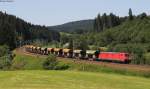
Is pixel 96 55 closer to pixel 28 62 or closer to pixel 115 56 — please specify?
pixel 115 56

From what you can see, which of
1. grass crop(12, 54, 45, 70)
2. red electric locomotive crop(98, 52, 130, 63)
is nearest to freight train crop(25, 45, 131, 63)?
red electric locomotive crop(98, 52, 130, 63)

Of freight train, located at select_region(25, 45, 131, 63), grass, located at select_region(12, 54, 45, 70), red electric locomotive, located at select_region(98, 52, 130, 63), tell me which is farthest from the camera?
grass, located at select_region(12, 54, 45, 70)

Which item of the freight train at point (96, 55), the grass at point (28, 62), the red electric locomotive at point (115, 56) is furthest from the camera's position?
the grass at point (28, 62)

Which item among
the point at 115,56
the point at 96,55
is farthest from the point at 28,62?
the point at 115,56

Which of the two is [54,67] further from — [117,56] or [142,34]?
[142,34]

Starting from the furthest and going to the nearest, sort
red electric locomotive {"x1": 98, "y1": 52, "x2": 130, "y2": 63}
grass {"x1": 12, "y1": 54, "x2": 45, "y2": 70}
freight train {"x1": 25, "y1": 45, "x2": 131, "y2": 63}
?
grass {"x1": 12, "y1": 54, "x2": 45, "y2": 70} < freight train {"x1": 25, "y1": 45, "x2": 131, "y2": 63} < red electric locomotive {"x1": 98, "y1": 52, "x2": 130, "y2": 63}

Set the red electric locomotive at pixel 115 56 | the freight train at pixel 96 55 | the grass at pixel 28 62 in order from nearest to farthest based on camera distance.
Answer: the red electric locomotive at pixel 115 56
the freight train at pixel 96 55
the grass at pixel 28 62

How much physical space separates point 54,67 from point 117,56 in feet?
49.6

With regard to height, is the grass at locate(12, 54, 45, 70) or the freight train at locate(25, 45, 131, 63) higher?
the freight train at locate(25, 45, 131, 63)

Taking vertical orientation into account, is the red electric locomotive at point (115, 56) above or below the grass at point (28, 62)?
above

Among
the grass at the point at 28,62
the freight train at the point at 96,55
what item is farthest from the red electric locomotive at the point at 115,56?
the grass at the point at 28,62

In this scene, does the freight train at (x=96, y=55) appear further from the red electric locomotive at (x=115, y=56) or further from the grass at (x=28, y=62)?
the grass at (x=28, y=62)

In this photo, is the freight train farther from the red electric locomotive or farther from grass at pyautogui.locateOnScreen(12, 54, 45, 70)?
grass at pyautogui.locateOnScreen(12, 54, 45, 70)

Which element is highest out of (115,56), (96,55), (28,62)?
(96,55)
